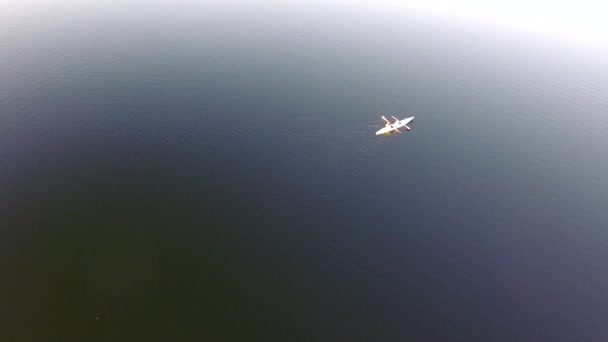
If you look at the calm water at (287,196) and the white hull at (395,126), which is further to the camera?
the white hull at (395,126)

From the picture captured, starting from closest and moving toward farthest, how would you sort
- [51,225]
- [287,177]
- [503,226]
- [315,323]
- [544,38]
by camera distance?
[315,323] < [51,225] < [503,226] < [287,177] < [544,38]

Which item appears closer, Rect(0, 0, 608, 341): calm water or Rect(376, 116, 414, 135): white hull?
Rect(0, 0, 608, 341): calm water

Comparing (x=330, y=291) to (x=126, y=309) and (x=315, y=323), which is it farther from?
(x=126, y=309)

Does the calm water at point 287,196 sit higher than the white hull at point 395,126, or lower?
lower

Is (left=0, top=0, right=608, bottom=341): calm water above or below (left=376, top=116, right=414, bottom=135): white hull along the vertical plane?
below

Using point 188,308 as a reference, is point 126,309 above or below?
below

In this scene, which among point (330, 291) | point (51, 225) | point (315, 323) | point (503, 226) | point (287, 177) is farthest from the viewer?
point (287, 177)

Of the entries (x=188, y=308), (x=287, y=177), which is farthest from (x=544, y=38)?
(x=188, y=308)

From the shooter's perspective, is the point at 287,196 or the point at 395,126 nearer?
the point at 287,196
